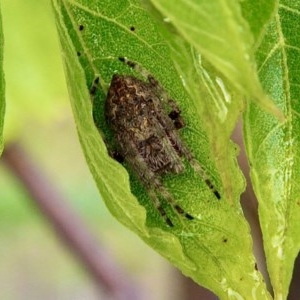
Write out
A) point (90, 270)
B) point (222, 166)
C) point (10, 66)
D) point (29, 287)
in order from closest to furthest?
1. point (222, 166)
2. point (10, 66)
3. point (90, 270)
4. point (29, 287)

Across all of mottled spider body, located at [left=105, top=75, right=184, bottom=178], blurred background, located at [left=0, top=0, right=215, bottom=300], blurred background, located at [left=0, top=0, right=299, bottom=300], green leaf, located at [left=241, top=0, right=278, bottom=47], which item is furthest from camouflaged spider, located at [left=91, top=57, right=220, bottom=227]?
blurred background, located at [left=0, top=0, right=215, bottom=300]

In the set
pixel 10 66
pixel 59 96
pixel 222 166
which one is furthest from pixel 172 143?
pixel 59 96

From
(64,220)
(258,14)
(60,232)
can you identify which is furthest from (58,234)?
(258,14)

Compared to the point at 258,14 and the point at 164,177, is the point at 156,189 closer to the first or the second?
the point at 164,177

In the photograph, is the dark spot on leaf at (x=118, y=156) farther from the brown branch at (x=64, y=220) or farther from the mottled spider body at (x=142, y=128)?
the brown branch at (x=64, y=220)

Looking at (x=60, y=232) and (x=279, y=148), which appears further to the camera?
(x=60, y=232)

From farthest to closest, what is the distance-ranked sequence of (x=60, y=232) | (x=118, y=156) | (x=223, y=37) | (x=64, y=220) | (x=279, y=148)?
(x=60, y=232)
(x=64, y=220)
(x=118, y=156)
(x=279, y=148)
(x=223, y=37)

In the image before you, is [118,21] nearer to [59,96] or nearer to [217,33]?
[217,33]
